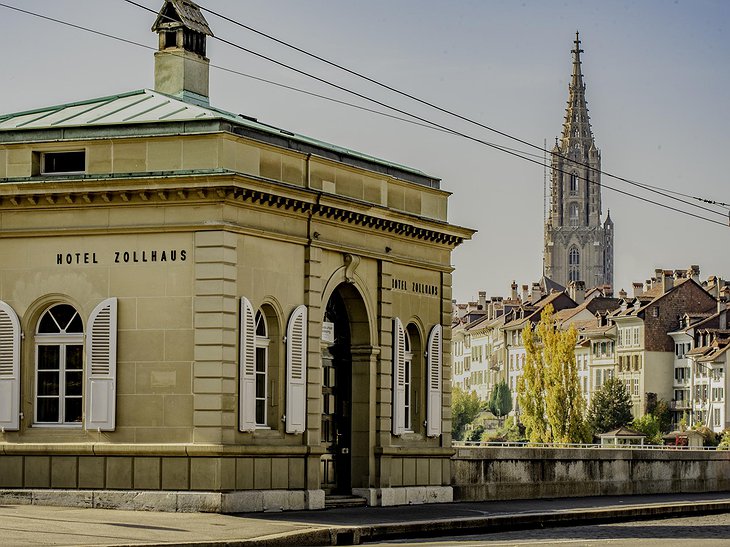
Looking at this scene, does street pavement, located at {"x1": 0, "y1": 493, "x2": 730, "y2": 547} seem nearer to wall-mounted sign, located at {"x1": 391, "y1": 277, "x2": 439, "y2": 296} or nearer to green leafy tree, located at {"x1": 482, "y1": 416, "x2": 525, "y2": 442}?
wall-mounted sign, located at {"x1": 391, "y1": 277, "x2": 439, "y2": 296}

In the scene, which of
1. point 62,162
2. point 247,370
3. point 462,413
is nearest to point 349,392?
point 247,370

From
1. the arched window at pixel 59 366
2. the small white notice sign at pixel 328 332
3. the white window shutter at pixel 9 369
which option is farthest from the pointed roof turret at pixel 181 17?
the white window shutter at pixel 9 369

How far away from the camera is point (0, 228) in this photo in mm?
33875

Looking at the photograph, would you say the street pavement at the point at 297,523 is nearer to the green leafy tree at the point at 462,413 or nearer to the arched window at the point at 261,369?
the arched window at the point at 261,369

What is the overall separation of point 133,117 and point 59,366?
4791mm

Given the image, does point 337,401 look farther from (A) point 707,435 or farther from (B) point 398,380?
(A) point 707,435

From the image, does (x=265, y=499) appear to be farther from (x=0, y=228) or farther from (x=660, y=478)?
(x=660, y=478)

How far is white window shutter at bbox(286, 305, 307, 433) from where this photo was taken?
3434cm

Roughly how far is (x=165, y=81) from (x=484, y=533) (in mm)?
12188

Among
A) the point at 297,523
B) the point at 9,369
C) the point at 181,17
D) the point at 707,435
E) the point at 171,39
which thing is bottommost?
the point at 707,435

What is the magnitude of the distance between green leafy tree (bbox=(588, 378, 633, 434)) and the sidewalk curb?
109927 mm

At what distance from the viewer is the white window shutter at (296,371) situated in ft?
113

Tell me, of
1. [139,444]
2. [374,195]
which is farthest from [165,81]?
[139,444]

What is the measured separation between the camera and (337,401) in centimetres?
3769
